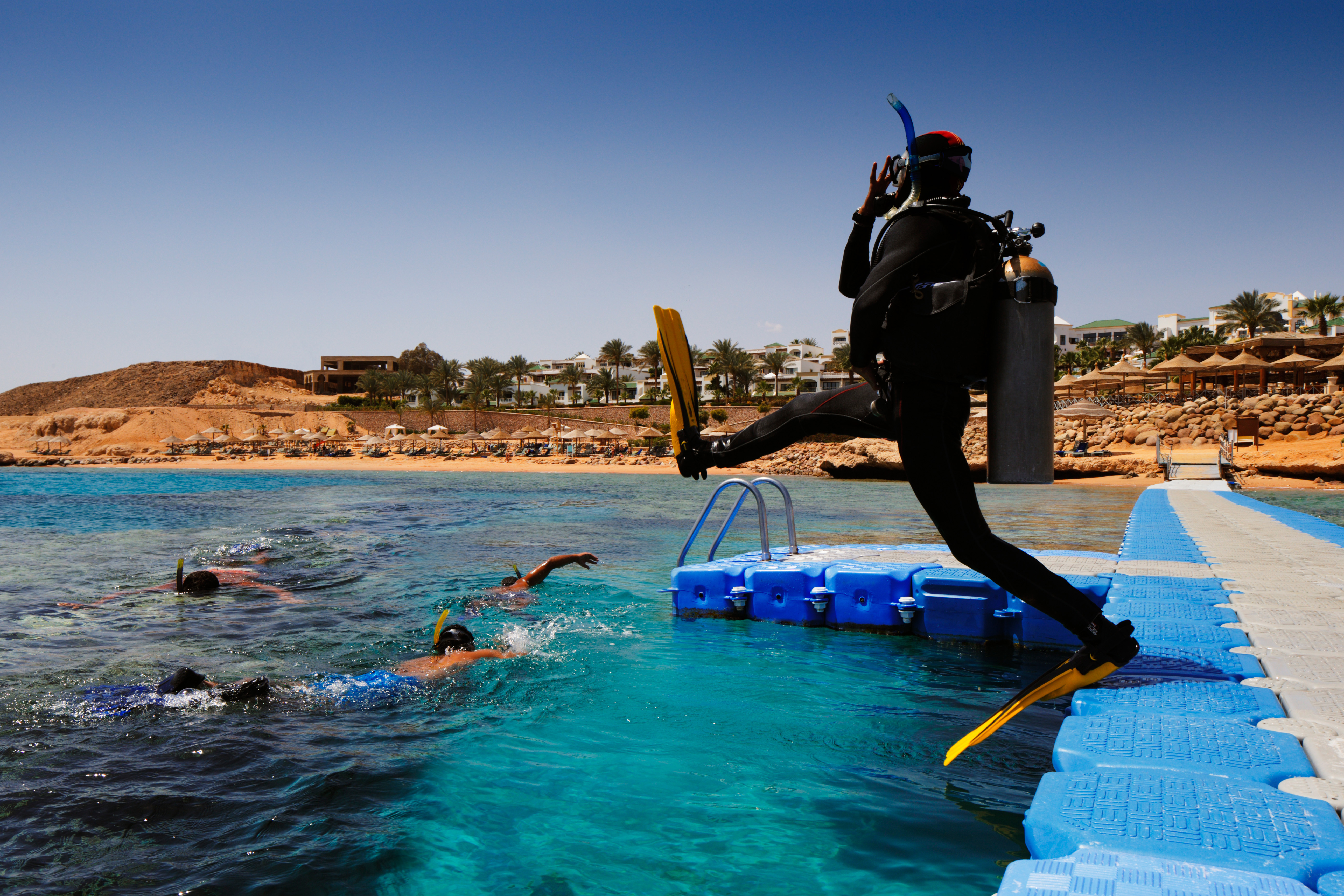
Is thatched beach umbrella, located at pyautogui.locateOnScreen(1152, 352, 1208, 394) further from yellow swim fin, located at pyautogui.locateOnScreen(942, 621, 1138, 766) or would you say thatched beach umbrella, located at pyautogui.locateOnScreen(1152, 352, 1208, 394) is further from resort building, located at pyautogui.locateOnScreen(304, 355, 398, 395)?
resort building, located at pyautogui.locateOnScreen(304, 355, 398, 395)

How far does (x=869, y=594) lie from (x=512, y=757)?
3706 millimetres

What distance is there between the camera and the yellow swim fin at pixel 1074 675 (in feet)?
10.4

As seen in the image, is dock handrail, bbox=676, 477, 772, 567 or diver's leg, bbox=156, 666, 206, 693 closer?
diver's leg, bbox=156, 666, 206, 693

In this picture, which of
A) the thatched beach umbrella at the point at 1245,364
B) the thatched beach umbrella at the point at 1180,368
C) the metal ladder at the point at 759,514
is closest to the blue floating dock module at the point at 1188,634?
the metal ladder at the point at 759,514

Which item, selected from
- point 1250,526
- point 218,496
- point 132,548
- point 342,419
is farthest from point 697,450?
point 342,419

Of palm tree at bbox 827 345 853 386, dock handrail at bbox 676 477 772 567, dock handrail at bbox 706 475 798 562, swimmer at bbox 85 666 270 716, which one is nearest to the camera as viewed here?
swimmer at bbox 85 666 270 716

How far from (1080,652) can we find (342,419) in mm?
86060

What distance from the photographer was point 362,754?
14.6 ft

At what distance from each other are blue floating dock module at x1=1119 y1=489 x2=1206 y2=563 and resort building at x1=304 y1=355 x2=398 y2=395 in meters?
116

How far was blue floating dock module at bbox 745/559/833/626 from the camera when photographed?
7.25m

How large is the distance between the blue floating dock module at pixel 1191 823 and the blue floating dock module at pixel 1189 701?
0.71m

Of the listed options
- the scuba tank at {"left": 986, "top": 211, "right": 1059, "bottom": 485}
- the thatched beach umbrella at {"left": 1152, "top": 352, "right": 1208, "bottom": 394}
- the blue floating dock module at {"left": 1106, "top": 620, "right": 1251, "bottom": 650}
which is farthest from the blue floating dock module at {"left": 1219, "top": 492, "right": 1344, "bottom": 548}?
the thatched beach umbrella at {"left": 1152, "top": 352, "right": 1208, "bottom": 394}

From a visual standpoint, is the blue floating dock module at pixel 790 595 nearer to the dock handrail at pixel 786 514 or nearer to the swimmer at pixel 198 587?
the dock handrail at pixel 786 514

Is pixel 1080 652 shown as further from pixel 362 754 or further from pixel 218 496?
pixel 218 496
